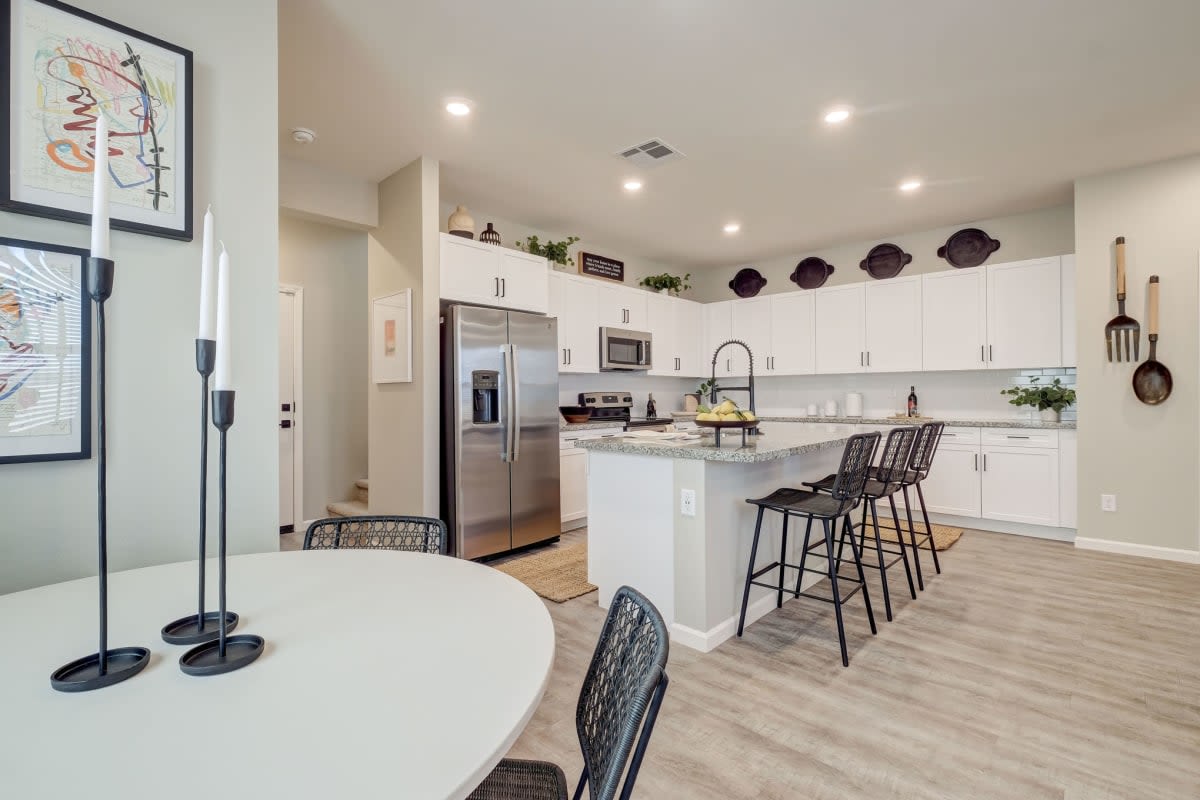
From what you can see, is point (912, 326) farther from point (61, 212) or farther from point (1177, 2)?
point (61, 212)

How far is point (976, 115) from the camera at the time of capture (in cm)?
319

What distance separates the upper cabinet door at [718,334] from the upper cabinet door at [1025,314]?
250 cm

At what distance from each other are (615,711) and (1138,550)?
193 inches

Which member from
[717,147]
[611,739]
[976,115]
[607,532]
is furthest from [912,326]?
[611,739]

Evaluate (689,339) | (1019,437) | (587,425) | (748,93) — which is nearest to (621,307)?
(689,339)

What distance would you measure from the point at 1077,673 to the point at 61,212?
3858 millimetres

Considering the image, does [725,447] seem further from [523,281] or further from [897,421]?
[897,421]

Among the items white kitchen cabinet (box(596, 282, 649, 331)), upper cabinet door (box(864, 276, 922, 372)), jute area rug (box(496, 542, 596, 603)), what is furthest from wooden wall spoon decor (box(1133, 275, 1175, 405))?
jute area rug (box(496, 542, 596, 603))

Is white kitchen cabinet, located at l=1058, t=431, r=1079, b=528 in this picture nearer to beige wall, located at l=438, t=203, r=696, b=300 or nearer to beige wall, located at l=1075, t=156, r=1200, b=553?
beige wall, located at l=1075, t=156, r=1200, b=553

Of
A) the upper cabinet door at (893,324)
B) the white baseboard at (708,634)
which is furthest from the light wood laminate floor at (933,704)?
the upper cabinet door at (893,324)

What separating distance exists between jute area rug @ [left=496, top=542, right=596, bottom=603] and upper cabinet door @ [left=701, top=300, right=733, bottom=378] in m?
3.16

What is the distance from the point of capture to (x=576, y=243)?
5.67 meters

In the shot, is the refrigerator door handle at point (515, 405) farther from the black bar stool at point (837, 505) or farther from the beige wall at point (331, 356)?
the black bar stool at point (837, 505)

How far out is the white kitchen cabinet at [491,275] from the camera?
12.9 feet
